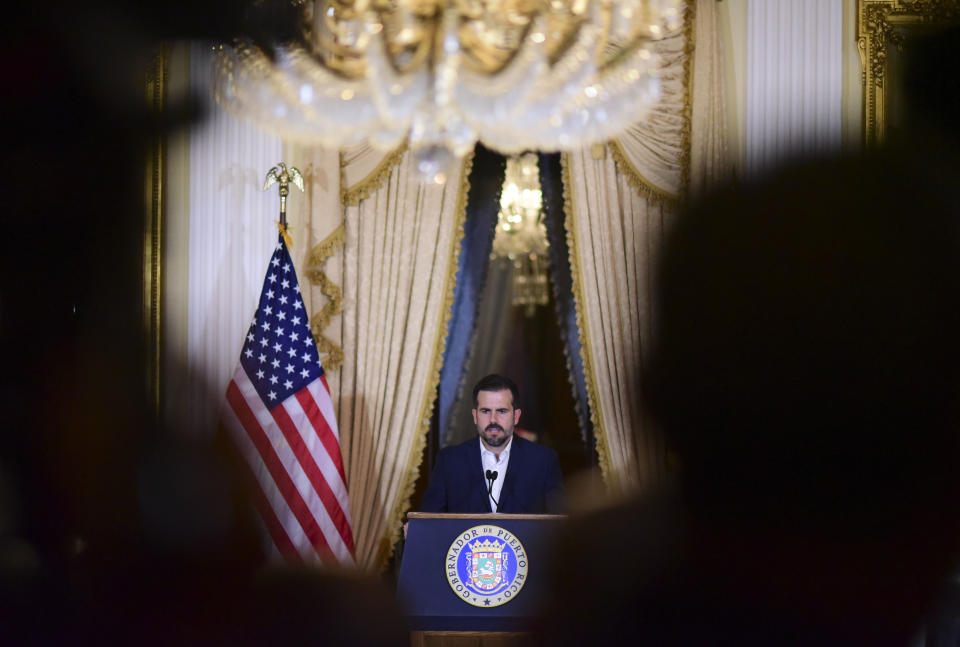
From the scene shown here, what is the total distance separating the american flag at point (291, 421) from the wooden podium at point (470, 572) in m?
1.68

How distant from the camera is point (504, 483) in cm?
536

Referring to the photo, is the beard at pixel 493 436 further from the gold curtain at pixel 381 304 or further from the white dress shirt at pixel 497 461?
the gold curtain at pixel 381 304

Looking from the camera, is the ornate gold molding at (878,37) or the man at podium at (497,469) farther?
the ornate gold molding at (878,37)

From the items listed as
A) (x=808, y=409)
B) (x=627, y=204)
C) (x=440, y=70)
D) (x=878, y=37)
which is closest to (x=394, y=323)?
(x=627, y=204)

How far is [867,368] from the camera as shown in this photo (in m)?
0.65

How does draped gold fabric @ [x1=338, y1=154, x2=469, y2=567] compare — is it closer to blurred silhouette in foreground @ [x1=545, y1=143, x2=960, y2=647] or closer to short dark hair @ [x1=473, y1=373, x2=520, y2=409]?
short dark hair @ [x1=473, y1=373, x2=520, y2=409]

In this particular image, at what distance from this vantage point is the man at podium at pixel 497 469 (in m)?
5.27

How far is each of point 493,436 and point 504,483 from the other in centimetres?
28

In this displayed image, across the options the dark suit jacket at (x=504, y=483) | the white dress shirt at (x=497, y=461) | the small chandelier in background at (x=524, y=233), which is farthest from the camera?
the small chandelier in background at (x=524, y=233)

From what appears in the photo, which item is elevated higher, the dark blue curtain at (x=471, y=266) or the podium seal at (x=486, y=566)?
the dark blue curtain at (x=471, y=266)

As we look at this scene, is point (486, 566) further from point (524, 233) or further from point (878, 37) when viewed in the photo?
point (524, 233)

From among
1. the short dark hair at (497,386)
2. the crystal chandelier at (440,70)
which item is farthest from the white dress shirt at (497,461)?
the crystal chandelier at (440,70)

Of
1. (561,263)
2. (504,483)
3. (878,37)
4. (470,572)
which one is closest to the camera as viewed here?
(470,572)

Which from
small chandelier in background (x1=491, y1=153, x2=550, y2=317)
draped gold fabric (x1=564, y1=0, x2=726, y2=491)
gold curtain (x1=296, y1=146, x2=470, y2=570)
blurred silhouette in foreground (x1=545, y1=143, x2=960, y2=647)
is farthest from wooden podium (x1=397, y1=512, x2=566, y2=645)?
small chandelier in background (x1=491, y1=153, x2=550, y2=317)
